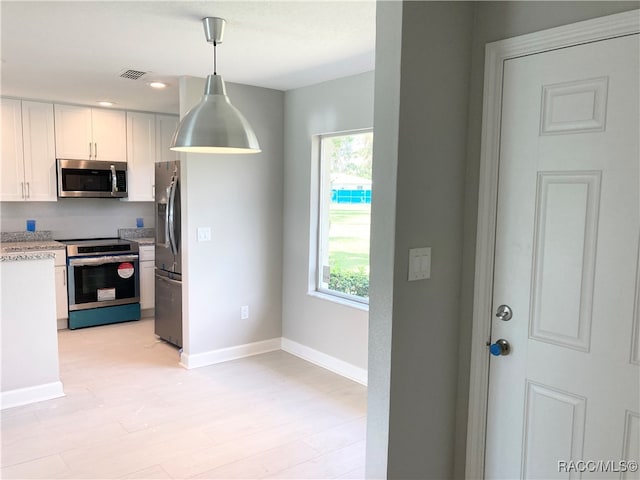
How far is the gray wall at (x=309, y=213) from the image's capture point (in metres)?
3.79

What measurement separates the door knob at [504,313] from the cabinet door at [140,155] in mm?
4755

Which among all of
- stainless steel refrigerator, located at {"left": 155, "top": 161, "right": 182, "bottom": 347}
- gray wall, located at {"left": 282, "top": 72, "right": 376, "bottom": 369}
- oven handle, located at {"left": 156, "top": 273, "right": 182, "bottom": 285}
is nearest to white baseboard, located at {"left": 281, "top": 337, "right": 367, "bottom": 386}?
gray wall, located at {"left": 282, "top": 72, "right": 376, "bottom": 369}

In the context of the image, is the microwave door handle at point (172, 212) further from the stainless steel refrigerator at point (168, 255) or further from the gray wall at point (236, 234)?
the gray wall at point (236, 234)

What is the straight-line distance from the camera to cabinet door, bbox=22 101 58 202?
16.2 ft

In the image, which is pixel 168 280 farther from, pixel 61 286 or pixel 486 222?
pixel 486 222

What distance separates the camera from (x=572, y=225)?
1.67 metres

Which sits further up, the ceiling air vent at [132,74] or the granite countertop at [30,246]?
the ceiling air vent at [132,74]

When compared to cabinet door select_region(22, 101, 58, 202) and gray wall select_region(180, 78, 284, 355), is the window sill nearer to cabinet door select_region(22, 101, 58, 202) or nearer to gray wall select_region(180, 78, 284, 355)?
gray wall select_region(180, 78, 284, 355)

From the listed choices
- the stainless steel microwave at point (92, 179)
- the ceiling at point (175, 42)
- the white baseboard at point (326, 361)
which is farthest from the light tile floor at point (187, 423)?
the ceiling at point (175, 42)

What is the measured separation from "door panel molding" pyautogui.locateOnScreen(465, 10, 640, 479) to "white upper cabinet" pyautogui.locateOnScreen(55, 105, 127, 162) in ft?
15.3

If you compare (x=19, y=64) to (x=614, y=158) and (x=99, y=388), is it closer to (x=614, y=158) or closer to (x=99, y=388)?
(x=99, y=388)

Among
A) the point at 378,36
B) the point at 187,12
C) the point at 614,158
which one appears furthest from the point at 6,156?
the point at 614,158

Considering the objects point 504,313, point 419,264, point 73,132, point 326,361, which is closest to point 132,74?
point 73,132

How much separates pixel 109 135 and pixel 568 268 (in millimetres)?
5094
